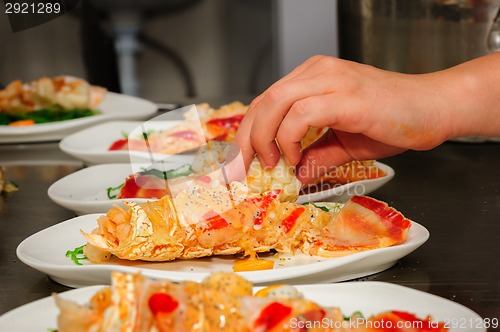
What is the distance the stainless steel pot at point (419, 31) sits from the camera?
2.29m

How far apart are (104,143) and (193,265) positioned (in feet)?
3.84

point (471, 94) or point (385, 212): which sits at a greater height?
point (471, 94)

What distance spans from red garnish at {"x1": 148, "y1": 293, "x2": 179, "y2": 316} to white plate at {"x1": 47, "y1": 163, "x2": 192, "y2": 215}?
2.29ft

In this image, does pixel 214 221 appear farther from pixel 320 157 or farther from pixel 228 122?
pixel 228 122

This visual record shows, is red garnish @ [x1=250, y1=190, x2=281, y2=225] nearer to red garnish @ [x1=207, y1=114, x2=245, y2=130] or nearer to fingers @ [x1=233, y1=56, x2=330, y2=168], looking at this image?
fingers @ [x1=233, y1=56, x2=330, y2=168]

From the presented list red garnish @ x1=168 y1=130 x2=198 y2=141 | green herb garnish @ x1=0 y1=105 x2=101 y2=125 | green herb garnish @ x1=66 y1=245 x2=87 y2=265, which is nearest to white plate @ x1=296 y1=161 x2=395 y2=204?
green herb garnish @ x1=66 y1=245 x2=87 y2=265

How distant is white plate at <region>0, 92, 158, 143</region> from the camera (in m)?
2.57

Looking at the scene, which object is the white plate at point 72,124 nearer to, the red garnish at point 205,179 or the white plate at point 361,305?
the red garnish at point 205,179

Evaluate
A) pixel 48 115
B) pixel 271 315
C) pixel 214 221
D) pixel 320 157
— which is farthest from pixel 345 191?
pixel 48 115

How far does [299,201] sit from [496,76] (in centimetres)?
45

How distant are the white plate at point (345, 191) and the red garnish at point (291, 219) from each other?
20 centimetres

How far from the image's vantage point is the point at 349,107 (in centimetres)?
141

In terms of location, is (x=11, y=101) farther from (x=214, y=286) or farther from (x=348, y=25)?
(x=214, y=286)

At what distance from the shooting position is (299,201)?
1702 mm
